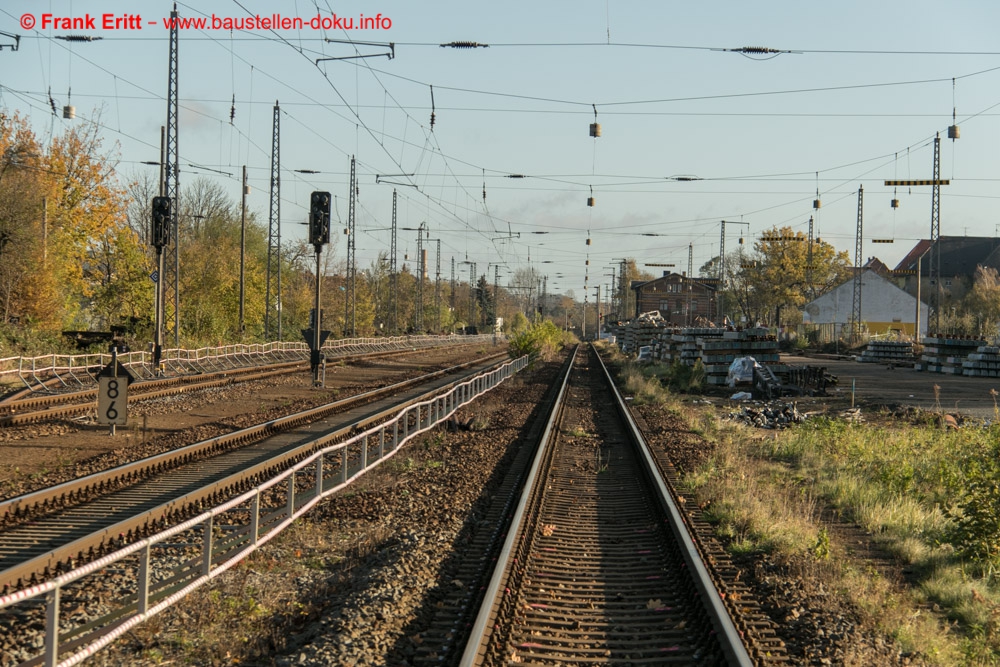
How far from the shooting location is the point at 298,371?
3647cm

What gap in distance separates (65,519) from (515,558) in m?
5.28

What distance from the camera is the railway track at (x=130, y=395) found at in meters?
18.4

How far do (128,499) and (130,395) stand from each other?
→ 13064 mm

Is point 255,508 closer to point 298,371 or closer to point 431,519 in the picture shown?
point 431,519

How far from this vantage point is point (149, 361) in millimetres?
30484

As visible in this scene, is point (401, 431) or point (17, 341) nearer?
point (401, 431)

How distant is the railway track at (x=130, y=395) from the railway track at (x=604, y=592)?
1123cm

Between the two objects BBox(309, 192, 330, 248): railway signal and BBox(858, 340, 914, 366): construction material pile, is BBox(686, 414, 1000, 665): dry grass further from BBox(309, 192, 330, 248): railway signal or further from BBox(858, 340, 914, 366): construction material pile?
BBox(858, 340, 914, 366): construction material pile

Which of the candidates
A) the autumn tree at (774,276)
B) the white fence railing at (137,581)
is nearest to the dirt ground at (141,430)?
the white fence railing at (137,581)

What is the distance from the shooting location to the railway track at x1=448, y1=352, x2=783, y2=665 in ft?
20.9

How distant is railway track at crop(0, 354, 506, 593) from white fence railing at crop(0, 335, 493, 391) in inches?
378

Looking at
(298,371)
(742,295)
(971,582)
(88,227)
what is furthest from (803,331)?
(971,582)

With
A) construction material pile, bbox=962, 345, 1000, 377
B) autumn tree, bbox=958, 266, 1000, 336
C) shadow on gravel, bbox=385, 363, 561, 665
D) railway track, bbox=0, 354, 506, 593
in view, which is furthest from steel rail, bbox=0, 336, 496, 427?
autumn tree, bbox=958, 266, 1000, 336

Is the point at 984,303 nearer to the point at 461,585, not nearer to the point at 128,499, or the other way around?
the point at 128,499
